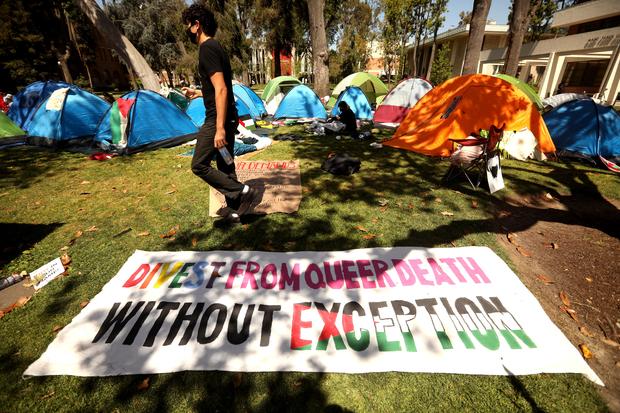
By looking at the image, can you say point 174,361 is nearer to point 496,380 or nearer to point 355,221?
point 496,380

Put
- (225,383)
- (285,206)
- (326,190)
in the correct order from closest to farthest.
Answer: (225,383) → (285,206) → (326,190)

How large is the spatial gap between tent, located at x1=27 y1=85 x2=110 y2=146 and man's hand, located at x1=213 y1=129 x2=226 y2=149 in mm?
7480

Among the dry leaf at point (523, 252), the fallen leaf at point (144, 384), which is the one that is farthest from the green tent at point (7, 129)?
the dry leaf at point (523, 252)

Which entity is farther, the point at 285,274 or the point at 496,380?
the point at 285,274

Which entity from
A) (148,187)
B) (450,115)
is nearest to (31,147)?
(148,187)

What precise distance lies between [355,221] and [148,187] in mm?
3995

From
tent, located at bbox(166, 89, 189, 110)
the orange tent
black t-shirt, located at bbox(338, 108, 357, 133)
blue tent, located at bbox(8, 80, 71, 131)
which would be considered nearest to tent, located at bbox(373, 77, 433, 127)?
black t-shirt, located at bbox(338, 108, 357, 133)

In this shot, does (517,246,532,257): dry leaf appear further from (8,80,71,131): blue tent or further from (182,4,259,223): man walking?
(8,80,71,131): blue tent

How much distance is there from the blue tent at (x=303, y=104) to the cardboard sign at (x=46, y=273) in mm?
9574

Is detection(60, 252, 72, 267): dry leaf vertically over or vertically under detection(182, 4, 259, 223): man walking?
under

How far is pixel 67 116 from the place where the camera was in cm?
816

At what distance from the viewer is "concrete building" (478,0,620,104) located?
58.2 ft

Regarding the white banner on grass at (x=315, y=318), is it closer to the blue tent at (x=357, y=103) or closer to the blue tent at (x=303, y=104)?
the blue tent at (x=303, y=104)

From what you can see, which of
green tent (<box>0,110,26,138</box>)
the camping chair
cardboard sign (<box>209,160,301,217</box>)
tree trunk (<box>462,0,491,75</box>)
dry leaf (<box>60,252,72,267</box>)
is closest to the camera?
dry leaf (<box>60,252,72,267</box>)
